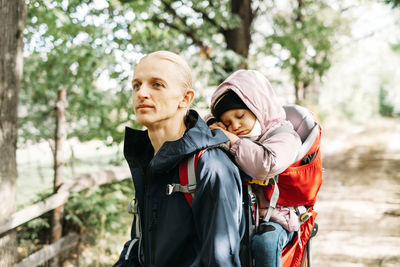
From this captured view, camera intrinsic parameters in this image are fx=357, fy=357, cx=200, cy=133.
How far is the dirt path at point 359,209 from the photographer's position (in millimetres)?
4809

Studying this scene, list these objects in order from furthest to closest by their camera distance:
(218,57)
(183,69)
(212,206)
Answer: (218,57) → (183,69) → (212,206)

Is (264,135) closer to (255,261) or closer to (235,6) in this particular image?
(255,261)

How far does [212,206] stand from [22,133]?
15.9 ft

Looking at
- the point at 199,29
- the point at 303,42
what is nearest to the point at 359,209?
the point at 303,42

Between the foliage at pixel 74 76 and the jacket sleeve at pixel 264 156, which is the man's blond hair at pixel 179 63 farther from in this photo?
the foliage at pixel 74 76

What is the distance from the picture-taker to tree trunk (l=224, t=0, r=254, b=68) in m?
7.61

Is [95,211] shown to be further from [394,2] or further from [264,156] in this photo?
[394,2]

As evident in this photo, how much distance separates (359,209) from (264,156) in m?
6.05

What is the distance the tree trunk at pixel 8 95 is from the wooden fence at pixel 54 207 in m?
0.13

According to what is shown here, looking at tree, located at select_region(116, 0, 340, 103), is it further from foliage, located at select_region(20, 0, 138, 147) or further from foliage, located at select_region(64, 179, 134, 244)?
foliage, located at select_region(64, 179, 134, 244)

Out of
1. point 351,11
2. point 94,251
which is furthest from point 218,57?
point 351,11

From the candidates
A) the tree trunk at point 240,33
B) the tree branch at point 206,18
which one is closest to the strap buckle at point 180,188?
A: the tree branch at point 206,18

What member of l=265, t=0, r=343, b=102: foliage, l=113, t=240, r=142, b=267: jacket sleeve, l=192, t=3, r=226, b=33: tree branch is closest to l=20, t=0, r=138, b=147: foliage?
l=192, t=3, r=226, b=33: tree branch

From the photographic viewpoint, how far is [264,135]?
1.90m
